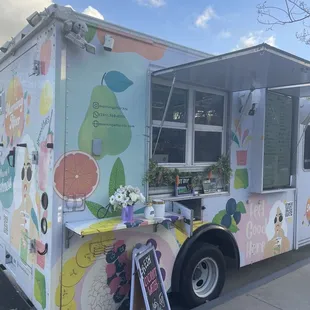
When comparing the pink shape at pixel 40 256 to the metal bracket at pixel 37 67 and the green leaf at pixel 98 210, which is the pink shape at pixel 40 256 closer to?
the green leaf at pixel 98 210

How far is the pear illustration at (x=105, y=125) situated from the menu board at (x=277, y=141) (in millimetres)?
2174

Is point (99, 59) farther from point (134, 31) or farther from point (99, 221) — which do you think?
point (99, 221)

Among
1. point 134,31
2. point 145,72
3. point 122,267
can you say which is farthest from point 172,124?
point 122,267

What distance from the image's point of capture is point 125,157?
9.89 feet

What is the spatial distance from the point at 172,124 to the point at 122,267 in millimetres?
1537

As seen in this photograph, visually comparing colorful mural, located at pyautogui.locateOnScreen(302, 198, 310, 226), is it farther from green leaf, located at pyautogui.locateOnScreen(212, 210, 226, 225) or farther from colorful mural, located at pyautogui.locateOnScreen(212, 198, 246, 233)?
green leaf, located at pyautogui.locateOnScreen(212, 210, 226, 225)

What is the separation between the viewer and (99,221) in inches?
109

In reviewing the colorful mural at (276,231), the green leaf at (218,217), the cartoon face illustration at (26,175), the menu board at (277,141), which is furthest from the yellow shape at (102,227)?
the colorful mural at (276,231)

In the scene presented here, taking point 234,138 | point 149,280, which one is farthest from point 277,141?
point 149,280

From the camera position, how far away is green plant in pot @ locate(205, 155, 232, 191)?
3.75 m

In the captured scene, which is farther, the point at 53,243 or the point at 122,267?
the point at 122,267

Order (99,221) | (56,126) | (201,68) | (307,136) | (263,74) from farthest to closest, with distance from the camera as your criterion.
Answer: (307,136), (263,74), (201,68), (99,221), (56,126)

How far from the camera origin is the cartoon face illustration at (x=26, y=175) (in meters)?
3.10

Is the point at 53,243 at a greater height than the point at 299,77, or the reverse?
the point at 299,77
